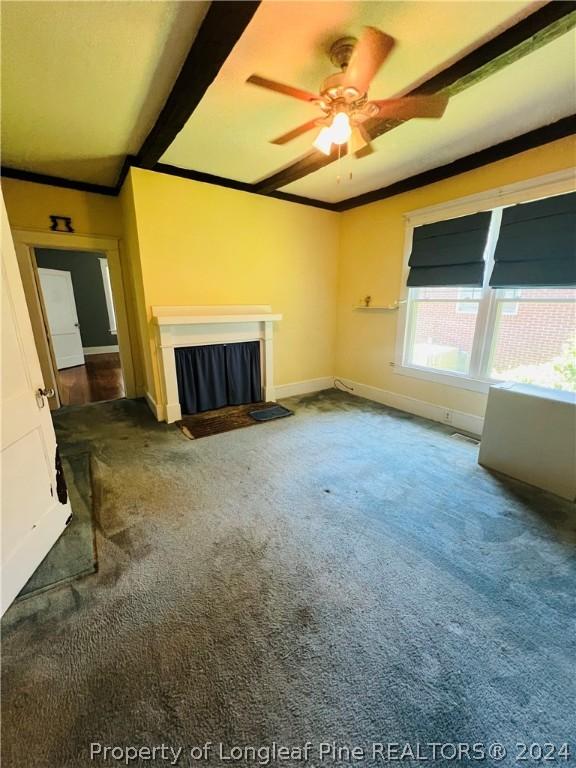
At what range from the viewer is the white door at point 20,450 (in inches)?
58.9

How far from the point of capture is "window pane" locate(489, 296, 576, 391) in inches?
103

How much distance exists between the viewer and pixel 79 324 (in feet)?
23.4

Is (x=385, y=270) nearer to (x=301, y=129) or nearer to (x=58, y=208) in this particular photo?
(x=301, y=129)

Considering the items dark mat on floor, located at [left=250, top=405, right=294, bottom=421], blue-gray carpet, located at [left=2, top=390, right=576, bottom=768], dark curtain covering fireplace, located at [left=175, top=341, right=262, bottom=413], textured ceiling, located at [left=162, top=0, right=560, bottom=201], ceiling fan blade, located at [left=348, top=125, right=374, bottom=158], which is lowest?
blue-gray carpet, located at [left=2, top=390, right=576, bottom=768]

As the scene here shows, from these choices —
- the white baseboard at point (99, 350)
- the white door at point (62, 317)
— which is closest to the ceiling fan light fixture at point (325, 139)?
the white door at point (62, 317)

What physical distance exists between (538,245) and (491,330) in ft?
2.57

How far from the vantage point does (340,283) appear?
467 cm

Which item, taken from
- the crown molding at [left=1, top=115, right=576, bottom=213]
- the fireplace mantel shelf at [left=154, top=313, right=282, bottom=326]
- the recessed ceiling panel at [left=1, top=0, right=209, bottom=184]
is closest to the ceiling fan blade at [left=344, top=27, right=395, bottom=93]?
the recessed ceiling panel at [left=1, top=0, right=209, bottom=184]

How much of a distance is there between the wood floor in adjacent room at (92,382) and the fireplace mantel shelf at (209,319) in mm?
1878

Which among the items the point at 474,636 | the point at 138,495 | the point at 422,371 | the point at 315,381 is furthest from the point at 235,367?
the point at 474,636

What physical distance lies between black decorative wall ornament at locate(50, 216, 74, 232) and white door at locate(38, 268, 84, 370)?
2.67 meters

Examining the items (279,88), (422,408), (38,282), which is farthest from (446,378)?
(38,282)

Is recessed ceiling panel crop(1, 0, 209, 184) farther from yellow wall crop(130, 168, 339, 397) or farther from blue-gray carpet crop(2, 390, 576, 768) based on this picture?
blue-gray carpet crop(2, 390, 576, 768)

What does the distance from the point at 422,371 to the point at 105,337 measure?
7.56 metres
